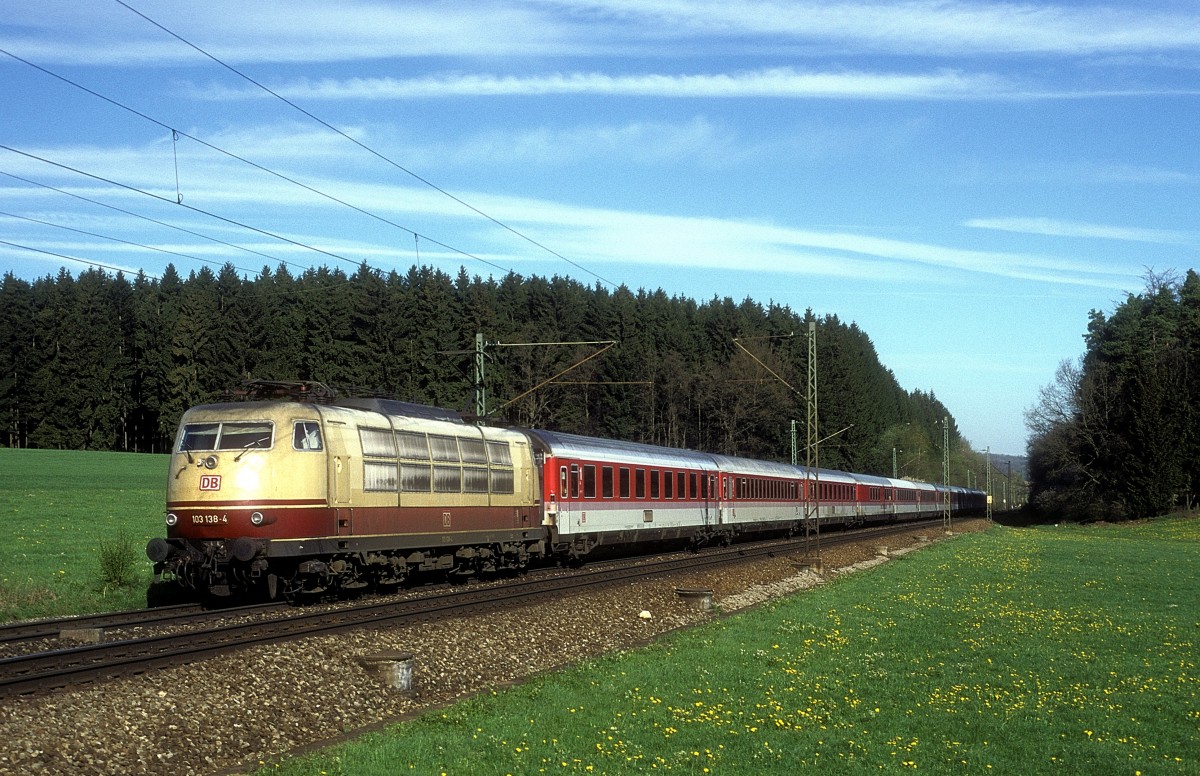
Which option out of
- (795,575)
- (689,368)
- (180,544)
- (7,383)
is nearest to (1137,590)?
(795,575)

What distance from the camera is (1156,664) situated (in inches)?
686

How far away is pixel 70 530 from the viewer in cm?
3325

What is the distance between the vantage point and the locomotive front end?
777 inches

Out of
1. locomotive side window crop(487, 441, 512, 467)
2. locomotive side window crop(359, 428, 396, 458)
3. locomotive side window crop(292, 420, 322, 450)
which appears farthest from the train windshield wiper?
locomotive side window crop(487, 441, 512, 467)

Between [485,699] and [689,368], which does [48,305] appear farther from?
[485,699]

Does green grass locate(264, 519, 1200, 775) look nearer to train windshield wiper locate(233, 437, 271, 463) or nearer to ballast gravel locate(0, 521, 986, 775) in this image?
ballast gravel locate(0, 521, 986, 775)

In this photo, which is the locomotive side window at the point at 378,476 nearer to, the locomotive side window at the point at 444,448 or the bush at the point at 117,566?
the locomotive side window at the point at 444,448

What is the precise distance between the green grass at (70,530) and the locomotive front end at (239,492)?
9.16 feet

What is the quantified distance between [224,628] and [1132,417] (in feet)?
300

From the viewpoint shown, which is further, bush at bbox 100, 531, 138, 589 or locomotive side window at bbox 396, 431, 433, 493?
locomotive side window at bbox 396, 431, 433, 493

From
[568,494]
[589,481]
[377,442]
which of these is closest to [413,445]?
[377,442]

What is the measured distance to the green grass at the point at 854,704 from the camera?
11031 mm

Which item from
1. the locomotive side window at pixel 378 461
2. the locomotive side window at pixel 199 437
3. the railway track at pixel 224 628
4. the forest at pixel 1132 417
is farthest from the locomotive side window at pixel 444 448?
the forest at pixel 1132 417

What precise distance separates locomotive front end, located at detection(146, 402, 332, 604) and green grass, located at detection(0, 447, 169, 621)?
2791 mm
